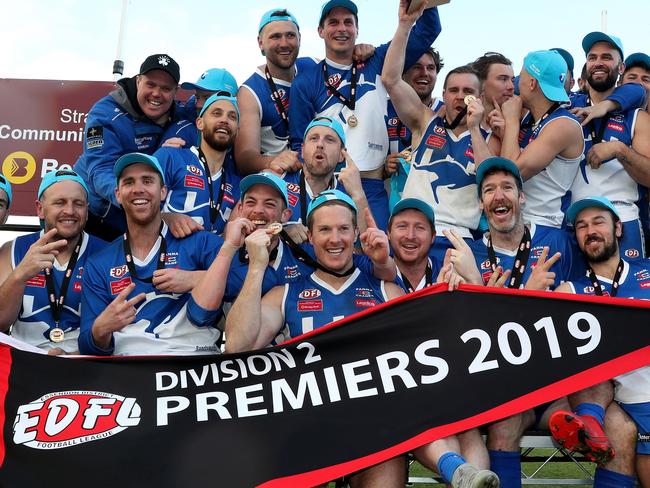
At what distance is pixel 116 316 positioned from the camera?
161 inches

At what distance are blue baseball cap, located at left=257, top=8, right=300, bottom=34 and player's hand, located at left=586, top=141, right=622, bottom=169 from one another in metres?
2.35

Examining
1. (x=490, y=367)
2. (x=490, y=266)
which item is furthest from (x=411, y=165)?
(x=490, y=367)

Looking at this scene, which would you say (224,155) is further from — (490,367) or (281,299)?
(490,367)

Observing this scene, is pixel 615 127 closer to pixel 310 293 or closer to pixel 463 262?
pixel 463 262

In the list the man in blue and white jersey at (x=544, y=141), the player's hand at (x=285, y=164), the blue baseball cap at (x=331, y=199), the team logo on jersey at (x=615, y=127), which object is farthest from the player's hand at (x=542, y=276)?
the player's hand at (x=285, y=164)

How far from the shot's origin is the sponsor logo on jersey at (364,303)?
4375 mm

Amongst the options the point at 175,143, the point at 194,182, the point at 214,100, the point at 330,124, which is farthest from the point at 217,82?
the point at 330,124

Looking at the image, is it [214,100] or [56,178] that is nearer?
[56,178]

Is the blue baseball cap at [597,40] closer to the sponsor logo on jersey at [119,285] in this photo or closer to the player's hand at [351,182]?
the player's hand at [351,182]

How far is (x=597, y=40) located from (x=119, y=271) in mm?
3736

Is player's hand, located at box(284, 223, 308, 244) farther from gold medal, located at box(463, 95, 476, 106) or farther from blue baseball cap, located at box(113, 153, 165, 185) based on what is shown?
gold medal, located at box(463, 95, 476, 106)

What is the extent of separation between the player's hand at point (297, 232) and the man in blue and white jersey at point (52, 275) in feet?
3.86

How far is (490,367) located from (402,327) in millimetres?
469

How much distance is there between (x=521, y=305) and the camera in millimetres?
3963
